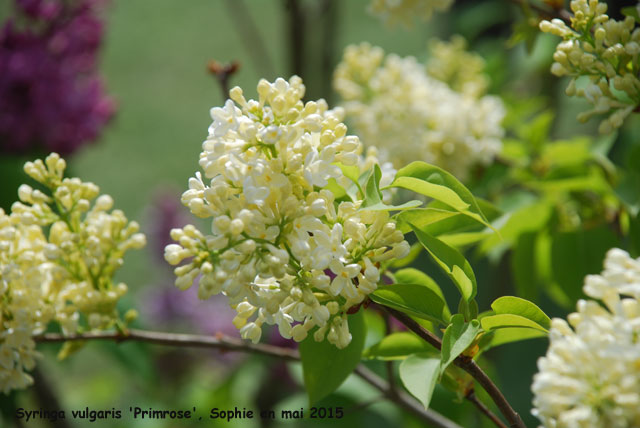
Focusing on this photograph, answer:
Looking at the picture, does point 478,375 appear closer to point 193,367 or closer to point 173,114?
point 193,367

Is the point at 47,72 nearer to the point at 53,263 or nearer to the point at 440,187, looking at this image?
the point at 53,263

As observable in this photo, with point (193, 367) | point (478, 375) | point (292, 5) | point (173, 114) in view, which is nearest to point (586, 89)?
point (478, 375)

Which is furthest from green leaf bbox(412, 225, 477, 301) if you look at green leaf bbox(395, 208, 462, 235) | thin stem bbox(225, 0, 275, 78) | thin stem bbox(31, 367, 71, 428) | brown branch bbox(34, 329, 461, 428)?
thin stem bbox(31, 367, 71, 428)

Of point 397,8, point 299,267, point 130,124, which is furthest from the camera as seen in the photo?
point 130,124

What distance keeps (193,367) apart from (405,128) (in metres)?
1.21

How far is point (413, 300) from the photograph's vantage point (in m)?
0.51

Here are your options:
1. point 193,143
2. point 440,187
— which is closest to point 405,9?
point 440,187

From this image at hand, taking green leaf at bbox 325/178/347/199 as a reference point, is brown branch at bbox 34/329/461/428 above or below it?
below

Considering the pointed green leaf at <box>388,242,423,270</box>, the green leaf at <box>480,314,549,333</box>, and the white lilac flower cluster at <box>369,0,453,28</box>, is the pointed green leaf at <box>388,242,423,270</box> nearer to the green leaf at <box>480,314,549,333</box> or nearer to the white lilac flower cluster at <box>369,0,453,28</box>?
the green leaf at <box>480,314,549,333</box>

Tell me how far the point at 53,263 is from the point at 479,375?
0.39 m

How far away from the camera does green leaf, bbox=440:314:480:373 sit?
1.51ft

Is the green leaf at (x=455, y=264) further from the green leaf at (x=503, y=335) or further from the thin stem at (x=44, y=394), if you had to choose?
the thin stem at (x=44, y=394)

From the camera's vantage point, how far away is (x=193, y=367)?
1950 mm

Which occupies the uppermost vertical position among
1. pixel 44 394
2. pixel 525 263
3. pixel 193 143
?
pixel 525 263
